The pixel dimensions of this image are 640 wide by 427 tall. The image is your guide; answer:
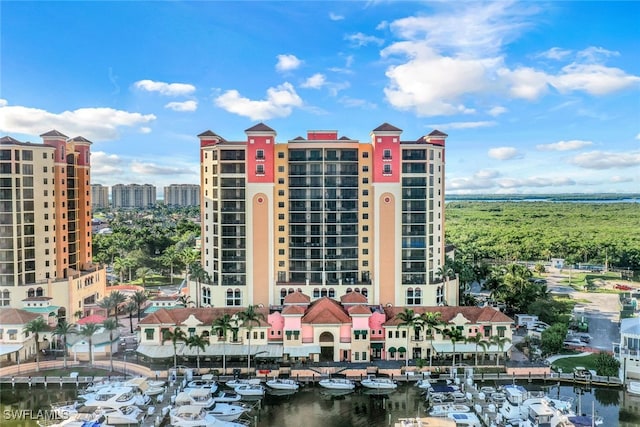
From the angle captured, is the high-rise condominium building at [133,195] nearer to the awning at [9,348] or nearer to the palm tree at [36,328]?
the palm tree at [36,328]

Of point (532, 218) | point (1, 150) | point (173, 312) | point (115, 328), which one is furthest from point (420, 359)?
point (532, 218)

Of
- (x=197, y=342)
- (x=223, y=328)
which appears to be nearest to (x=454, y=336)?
(x=223, y=328)

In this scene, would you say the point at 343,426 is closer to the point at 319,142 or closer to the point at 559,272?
the point at 319,142

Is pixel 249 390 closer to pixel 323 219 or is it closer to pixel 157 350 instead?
pixel 157 350

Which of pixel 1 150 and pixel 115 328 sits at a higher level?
pixel 1 150

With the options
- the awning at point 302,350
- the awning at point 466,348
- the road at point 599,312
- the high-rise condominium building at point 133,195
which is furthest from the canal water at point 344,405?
the high-rise condominium building at point 133,195

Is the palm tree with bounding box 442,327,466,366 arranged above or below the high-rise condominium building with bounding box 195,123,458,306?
below

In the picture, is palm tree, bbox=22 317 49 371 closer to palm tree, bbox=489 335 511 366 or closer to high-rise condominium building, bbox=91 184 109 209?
palm tree, bbox=489 335 511 366

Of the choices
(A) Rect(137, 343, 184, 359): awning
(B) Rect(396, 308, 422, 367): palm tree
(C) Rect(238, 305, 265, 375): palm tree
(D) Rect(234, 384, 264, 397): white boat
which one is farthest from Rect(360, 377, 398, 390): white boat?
(A) Rect(137, 343, 184, 359): awning
